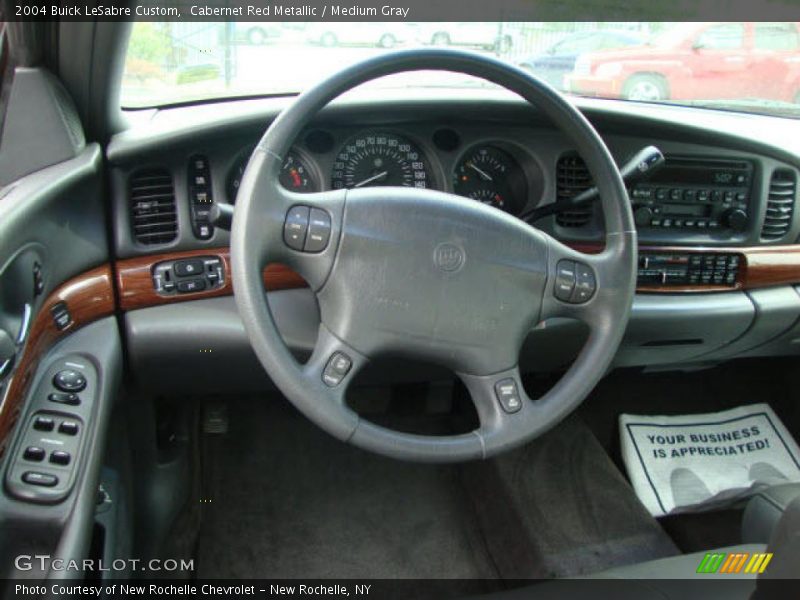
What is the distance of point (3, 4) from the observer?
130 cm

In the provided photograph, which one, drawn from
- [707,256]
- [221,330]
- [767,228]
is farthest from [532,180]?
[221,330]

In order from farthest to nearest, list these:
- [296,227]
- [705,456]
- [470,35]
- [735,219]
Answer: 1. [705,456]
2. [735,219]
3. [470,35]
4. [296,227]

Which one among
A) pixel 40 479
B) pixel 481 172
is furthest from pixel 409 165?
pixel 40 479

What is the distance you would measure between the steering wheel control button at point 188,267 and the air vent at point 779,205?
1409 mm

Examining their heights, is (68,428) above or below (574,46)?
below

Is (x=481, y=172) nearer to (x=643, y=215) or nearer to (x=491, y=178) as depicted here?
(x=491, y=178)

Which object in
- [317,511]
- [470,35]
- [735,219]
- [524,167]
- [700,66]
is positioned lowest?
[317,511]

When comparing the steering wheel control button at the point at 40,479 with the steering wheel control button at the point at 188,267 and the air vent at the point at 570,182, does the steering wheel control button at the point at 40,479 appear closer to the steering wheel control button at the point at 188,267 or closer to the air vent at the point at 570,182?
the steering wheel control button at the point at 188,267

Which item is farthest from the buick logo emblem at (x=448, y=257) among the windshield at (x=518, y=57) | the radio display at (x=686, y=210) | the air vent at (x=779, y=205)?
the air vent at (x=779, y=205)

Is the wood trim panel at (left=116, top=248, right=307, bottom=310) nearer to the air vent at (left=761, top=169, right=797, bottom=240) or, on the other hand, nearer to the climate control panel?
the climate control panel

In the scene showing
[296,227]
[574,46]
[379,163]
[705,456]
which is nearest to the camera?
[296,227]

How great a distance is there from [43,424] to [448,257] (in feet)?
2.41

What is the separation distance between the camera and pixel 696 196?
191cm

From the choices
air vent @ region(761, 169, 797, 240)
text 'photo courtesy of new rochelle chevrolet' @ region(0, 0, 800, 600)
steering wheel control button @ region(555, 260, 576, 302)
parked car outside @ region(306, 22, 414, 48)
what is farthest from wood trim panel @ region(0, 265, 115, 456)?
air vent @ region(761, 169, 797, 240)
